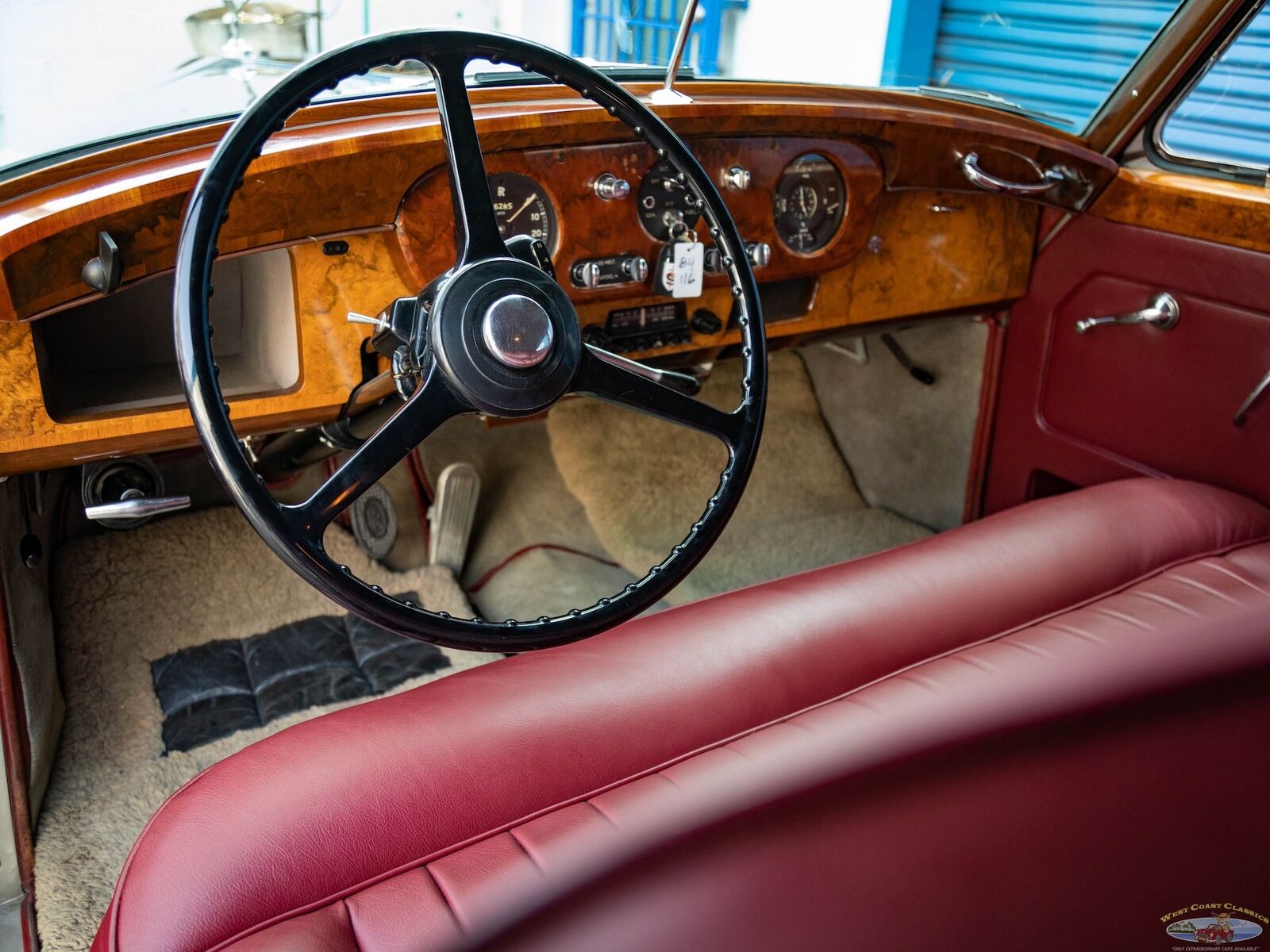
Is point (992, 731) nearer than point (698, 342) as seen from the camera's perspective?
Yes

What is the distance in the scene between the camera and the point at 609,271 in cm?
161

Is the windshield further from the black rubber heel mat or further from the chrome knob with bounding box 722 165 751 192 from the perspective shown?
the black rubber heel mat

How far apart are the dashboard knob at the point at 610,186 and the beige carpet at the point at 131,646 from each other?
0.89 meters

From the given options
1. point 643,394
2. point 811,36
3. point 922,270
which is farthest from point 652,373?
point 811,36

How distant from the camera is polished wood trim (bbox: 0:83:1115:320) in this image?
3.70 ft

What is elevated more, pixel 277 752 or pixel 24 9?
pixel 24 9

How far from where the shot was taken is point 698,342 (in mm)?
1814

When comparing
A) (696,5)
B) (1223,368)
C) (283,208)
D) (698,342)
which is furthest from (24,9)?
Result: (1223,368)

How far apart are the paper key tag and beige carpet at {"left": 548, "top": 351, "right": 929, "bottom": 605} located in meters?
0.82

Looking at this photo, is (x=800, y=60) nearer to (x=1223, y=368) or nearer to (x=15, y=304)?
(x=1223, y=368)

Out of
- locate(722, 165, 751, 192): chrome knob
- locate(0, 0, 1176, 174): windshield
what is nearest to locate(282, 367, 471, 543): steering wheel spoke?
locate(0, 0, 1176, 174): windshield

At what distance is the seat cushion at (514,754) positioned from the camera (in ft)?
2.53

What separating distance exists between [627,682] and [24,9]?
1.21 m

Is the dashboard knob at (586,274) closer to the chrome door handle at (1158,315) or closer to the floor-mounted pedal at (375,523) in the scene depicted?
the floor-mounted pedal at (375,523)
